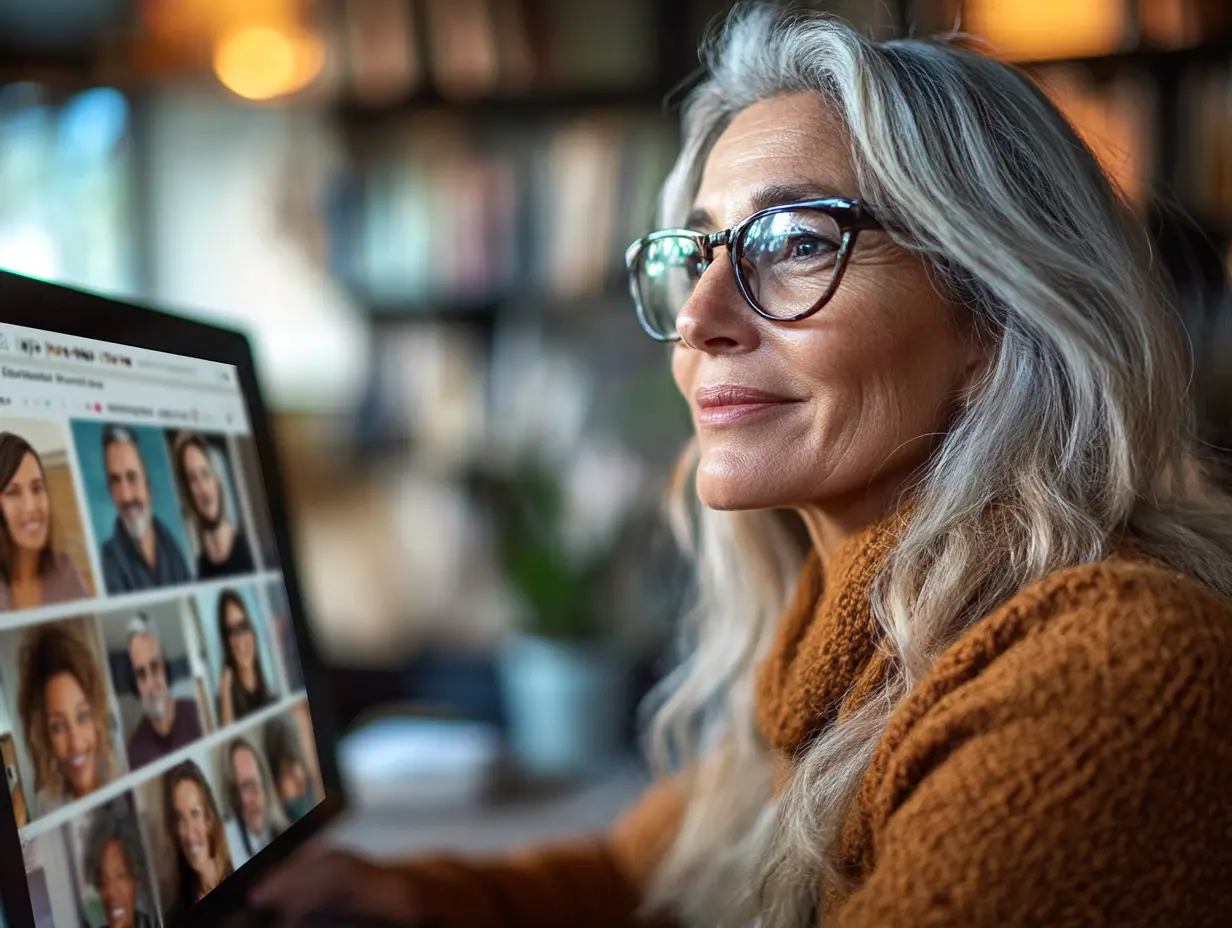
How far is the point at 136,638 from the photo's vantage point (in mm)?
654

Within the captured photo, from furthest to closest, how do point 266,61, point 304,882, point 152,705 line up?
point 266,61 < point 304,882 < point 152,705

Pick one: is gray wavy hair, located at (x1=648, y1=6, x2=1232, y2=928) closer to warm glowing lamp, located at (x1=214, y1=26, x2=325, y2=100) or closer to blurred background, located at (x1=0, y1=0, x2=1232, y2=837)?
blurred background, located at (x1=0, y1=0, x2=1232, y2=837)

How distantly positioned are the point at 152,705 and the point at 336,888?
1.16 feet

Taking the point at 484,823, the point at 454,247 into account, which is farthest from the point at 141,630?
the point at 454,247

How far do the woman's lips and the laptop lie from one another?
36 cm

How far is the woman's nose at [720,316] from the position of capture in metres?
0.83

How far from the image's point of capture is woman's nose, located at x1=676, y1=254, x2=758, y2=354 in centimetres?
83

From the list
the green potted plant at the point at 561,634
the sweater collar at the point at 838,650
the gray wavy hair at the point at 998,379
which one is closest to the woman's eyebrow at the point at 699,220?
the gray wavy hair at the point at 998,379

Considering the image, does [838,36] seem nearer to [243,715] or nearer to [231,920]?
[243,715]

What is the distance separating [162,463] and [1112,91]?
6.51ft

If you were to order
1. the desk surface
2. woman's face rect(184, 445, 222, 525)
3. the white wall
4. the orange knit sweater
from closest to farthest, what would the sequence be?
the orange knit sweater < woman's face rect(184, 445, 222, 525) < the desk surface < the white wall

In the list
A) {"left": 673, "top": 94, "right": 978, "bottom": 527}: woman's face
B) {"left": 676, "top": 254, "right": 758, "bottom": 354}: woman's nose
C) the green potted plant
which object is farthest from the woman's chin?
the green potted plant

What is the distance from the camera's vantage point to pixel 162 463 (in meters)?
0.72

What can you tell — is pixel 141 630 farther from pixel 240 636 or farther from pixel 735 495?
pixel 735 495
